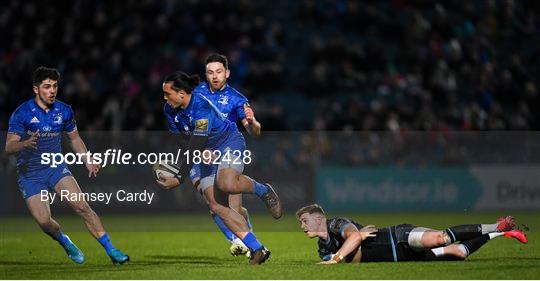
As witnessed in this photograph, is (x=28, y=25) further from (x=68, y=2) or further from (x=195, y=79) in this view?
(x=195, y=79)

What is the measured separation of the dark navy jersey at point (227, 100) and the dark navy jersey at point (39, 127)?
1.62 metres

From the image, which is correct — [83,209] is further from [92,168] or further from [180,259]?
[180,259]

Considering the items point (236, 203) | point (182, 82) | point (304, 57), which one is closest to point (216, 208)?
point (236, 203)

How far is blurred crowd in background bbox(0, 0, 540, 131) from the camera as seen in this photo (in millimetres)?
25078

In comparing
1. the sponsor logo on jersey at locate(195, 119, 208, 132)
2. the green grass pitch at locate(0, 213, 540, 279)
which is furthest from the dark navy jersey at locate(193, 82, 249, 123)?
the green grass pitch at locate(0, 213, 540, 279)

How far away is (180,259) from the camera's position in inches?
557

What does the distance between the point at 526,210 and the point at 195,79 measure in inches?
422

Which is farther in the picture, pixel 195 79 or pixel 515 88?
pixel 515 88

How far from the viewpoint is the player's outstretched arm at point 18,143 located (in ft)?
40.8

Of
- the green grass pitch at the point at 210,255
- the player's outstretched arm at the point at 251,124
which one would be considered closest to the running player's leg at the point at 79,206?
the green grass pitch at the point at 210,255

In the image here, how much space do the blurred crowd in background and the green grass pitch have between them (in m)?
4.15

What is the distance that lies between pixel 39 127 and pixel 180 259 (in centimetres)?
278

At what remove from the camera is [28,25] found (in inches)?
1097

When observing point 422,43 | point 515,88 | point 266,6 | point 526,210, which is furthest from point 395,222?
point 266,6
